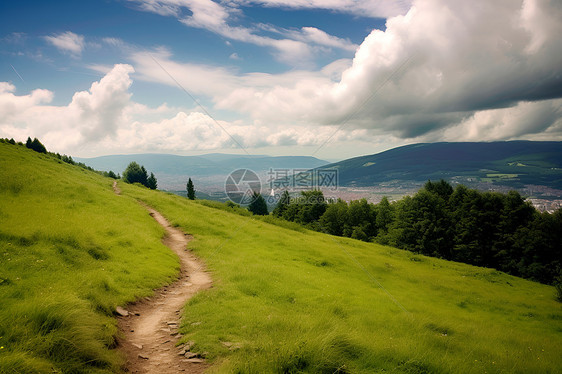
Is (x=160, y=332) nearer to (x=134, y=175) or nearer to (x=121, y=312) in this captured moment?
(x=121, y=312)

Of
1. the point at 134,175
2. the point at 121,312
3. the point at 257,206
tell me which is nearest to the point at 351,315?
the point at 121,312

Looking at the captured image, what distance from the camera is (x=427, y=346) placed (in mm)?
8586

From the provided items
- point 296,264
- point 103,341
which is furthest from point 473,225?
point 103,341

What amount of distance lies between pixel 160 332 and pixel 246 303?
355 cm

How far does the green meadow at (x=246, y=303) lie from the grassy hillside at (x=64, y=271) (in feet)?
0.15

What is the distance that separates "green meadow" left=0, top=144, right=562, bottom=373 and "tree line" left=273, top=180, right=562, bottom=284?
73.4 ft

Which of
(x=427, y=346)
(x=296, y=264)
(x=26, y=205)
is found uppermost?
(x=26, y=205)

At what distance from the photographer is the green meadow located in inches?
239

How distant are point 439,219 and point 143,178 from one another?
9969cm

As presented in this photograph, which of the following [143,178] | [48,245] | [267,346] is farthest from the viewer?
[143,178]

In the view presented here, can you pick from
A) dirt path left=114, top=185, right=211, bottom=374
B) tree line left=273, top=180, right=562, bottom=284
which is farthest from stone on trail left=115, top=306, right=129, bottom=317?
tree line left=273, top=180, right=562, bottom=284

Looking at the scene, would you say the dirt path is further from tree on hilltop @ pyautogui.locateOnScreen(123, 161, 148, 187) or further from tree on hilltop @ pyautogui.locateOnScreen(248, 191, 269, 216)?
tree on hilltop @ pyautogui.locateOnScreen(123, 161, 148, 187)

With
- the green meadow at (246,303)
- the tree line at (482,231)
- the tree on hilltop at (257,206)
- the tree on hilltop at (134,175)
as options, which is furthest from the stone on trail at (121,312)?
the tree on hilltop at (134,175)

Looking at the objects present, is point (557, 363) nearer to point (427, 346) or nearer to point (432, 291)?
point (427, 346)
